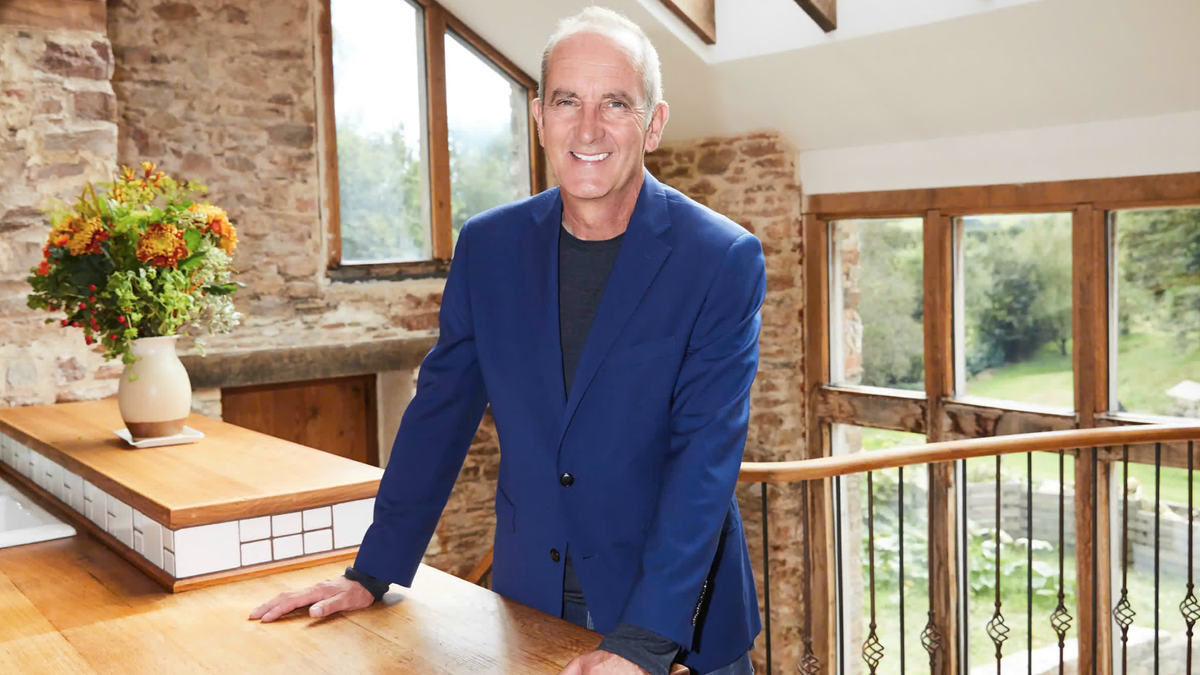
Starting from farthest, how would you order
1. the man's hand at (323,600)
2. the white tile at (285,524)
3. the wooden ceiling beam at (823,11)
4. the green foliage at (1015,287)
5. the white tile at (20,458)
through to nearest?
1. the green foliage at (1015,287)
2. the wooden ceiling beam at (823,11)
3. the white tile at (20,458)
4. the white tile at (285,524)
5. the man's hand at (323,600)

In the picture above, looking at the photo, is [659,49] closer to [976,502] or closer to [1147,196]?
[1147,196]

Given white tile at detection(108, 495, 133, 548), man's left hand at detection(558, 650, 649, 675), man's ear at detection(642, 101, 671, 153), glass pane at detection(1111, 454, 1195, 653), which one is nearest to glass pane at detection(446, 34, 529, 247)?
glass pane at detection(1111, 454, 1195, 653)

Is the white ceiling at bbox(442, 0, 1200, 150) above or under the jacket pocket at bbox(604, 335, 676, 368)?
above

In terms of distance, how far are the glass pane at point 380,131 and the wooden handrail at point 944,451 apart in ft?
12.8

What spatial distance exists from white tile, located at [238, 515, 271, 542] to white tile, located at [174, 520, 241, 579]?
0.01m

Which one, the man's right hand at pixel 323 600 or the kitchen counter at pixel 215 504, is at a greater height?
the kitchen counter at pixel 215 504

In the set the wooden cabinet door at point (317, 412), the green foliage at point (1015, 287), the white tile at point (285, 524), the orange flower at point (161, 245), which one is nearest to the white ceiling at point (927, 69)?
the green foliage at point (1015, 287)

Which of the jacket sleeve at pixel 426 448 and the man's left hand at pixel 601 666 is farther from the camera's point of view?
the jacket sleeve at pixel 426 448

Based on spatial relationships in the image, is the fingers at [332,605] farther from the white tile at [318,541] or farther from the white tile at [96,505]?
the white tile at [96,505]

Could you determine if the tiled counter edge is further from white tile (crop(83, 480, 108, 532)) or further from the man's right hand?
the man's right hand

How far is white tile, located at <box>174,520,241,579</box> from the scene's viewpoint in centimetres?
188

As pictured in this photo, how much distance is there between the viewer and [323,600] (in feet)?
5.49

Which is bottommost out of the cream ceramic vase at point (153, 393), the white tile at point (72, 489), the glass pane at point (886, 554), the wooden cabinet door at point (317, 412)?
the glass pane at point (886, 554)

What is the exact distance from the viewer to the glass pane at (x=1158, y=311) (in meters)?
5.12
